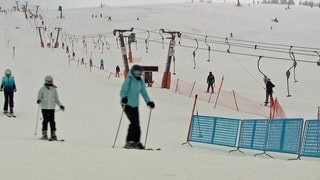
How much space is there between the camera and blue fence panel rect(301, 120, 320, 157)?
1065cm

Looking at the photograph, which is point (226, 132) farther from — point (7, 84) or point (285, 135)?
point (7, 84)

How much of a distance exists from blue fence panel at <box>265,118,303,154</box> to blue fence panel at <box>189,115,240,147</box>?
1.23 m

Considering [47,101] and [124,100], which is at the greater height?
[124,100]

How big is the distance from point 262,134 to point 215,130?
1.58m

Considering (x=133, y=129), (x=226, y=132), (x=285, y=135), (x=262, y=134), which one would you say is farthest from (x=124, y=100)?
(x=226, y=132)

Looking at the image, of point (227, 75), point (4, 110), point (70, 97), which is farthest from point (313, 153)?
point (227, 75)

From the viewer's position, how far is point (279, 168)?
24.4 ft

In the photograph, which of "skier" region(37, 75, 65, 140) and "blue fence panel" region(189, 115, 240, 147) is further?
"blue fence panel" region(189, 115, 240, 147)

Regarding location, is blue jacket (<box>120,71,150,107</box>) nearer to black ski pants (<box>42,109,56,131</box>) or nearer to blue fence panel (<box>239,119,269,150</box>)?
black ski pants (<box>42,109,56,131</box>)

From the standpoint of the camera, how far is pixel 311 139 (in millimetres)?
10820

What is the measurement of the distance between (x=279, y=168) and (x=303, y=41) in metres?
60.8

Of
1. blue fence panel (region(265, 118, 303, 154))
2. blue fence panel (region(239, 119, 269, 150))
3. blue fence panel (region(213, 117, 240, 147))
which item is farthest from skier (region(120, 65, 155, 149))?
blue fence panel (region(213, 117, 240, 147))

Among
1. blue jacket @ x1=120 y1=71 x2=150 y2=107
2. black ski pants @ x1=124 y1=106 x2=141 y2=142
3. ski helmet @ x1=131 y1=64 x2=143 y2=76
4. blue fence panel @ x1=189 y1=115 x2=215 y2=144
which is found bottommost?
blue fence panel @ x1=189 y1=115 x2=215 y2=144

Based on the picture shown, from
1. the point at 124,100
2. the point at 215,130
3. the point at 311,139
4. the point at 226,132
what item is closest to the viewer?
the point at 124,100
